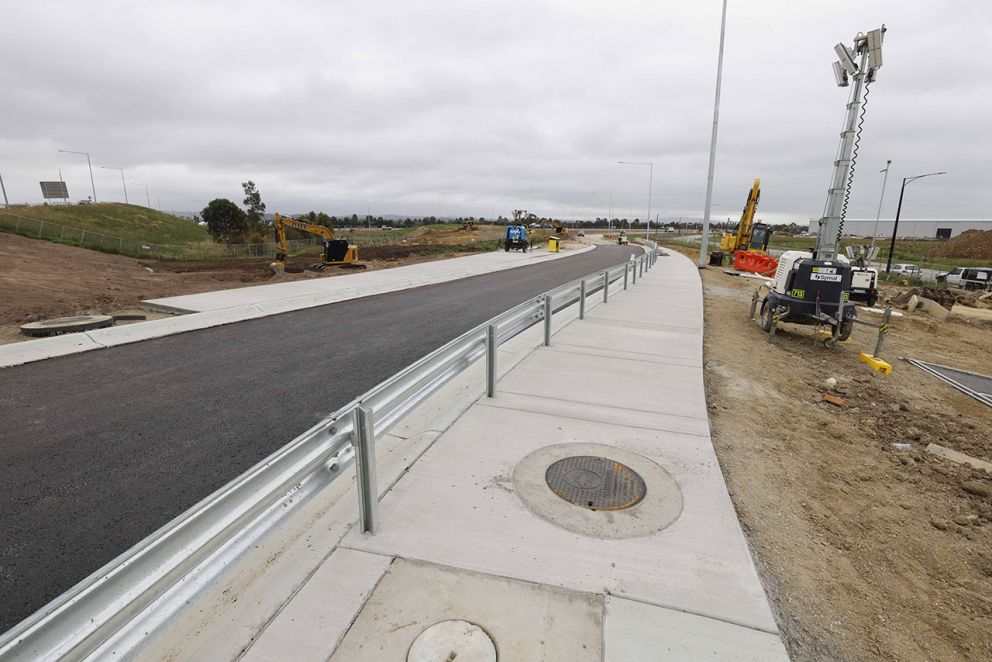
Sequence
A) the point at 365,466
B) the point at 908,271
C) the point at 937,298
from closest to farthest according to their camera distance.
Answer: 1. the point at 365,466
2. the point at 937,298
3. the point at 908,271

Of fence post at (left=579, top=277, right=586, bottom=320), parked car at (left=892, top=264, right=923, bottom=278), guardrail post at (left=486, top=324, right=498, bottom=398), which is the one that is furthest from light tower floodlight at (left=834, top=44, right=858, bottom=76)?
parked car at (left=892, top=264, right=923, bottom=278)

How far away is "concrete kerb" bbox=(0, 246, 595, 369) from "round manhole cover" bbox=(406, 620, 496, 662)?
338 inches

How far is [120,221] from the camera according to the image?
210 ft

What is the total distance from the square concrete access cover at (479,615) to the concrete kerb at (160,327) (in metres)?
8.22

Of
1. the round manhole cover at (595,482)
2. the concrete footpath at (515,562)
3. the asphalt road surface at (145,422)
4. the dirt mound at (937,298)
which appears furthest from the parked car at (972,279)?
the round manhole cover at (595,482)

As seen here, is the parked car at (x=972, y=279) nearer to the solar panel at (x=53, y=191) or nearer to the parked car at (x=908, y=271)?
the parked car at (x=908, y=271)

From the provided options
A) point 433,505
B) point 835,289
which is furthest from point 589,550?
point 835,289

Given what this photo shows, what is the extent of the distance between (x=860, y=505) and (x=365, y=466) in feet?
14.0

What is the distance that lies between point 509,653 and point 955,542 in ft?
12.6

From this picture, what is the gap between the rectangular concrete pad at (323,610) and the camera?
2.59 metres

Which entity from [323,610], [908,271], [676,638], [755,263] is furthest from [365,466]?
[908,271]

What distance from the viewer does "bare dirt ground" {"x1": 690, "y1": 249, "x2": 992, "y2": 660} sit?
2.96 meters

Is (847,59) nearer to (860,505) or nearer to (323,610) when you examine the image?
(860,505)

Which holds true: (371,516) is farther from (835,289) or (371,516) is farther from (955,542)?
(835,289)
